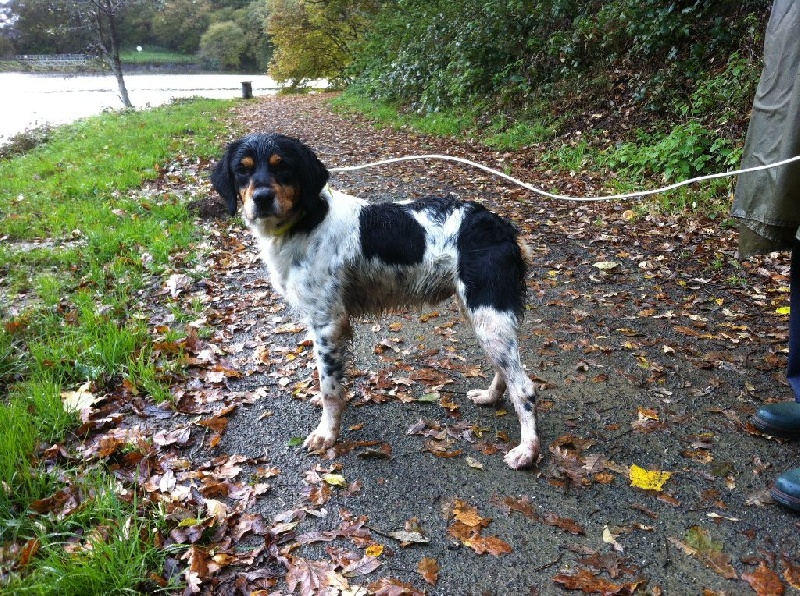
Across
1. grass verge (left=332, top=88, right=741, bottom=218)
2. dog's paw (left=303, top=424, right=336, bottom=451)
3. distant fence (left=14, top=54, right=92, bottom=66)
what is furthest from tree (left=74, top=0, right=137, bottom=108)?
dog's paw (left=303, top=424, right=336, bottom=451)

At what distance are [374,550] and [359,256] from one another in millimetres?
1866

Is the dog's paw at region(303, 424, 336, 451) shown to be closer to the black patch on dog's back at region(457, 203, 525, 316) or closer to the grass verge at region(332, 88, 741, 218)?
the black patch on dog's back at region(457, 203, 525, 316)

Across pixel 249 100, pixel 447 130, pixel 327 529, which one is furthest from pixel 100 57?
pixel 327 529

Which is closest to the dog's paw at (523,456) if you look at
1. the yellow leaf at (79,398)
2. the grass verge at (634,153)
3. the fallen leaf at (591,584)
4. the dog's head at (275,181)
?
the fallen leaf at (591,584)

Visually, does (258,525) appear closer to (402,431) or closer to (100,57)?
(402,431)

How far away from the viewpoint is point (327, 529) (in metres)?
2.93

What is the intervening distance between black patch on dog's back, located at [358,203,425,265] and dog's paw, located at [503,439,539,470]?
4.59ft

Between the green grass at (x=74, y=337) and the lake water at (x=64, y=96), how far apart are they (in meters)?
10.2

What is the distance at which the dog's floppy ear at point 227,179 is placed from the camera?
145 inches

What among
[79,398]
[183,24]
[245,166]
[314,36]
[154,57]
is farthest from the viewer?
[154,57]

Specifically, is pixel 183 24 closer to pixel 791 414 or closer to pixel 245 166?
pixel 245 166

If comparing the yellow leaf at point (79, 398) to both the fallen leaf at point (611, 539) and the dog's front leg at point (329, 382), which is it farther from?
the fallen leaf at point (611, 539)

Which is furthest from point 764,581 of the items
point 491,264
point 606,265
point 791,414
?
point 606,265

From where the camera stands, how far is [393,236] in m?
3.68
